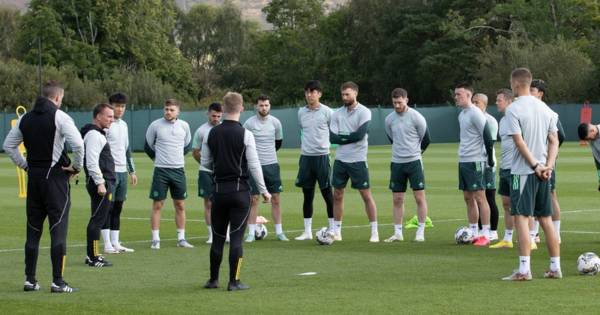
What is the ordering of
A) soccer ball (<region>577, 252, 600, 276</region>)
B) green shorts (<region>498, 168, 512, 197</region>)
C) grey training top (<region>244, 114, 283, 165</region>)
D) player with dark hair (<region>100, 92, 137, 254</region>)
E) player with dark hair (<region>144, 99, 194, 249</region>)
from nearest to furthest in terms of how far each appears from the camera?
1. soccer ball (<region>577, 252, 600, 276</region>)
2. green shorts (<region>498, 168, 512, 197</region>)
3. player with dark hair (<region>100, 92, 137, 254</region>)
4. player with dark hair (<region>144, 99, 194, 249</region>)
5. grey training top (<region>244, 114, 283, 165</region>)

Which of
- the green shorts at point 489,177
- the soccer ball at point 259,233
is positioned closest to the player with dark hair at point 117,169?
the soccer ball at point 259,233

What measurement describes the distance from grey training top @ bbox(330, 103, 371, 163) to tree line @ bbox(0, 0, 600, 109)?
2147 inches

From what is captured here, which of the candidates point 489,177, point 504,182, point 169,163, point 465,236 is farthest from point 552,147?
point 169,163

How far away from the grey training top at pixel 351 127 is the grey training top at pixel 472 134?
1.41 meters

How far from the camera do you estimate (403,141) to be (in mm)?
17484

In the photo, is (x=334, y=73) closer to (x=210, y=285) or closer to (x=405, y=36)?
(x=405, y=36)

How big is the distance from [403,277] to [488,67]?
218 ft

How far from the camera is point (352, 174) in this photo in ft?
57.8

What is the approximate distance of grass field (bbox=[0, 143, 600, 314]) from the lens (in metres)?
11.2

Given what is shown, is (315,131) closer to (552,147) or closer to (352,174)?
(352,174)

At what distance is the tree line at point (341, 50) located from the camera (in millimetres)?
76375

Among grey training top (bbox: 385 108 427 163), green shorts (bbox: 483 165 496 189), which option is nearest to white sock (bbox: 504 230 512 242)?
green shorts (bbox: 483 165 496 189)

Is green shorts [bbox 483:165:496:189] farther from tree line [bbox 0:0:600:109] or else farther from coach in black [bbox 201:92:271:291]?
tree line [bbox 0:0:600:109]

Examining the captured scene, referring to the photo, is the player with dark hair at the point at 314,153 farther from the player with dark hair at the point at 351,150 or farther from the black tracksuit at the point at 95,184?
the black tracksuit at the point at 95,184
